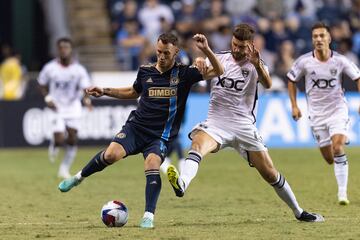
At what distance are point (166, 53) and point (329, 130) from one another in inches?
147

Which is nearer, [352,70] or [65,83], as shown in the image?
[352,70]

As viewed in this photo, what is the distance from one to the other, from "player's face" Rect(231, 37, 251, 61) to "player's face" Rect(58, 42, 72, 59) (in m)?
7.34

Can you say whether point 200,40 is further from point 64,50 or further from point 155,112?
point 64,50

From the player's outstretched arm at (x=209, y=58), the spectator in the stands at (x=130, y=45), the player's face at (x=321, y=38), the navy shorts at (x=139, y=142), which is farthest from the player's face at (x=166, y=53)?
the spectator in the stands at (x=130, y=45)

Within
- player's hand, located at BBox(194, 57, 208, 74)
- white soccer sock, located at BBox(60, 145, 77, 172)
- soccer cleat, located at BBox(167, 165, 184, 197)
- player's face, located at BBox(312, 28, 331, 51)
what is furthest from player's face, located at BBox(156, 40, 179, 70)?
white soccer sock, located at BBox(60, 145, 77, 172)

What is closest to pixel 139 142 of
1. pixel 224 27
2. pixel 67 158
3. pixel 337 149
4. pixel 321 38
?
pixel 337 149

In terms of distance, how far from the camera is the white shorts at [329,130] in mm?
14016

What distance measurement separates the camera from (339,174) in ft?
45.2

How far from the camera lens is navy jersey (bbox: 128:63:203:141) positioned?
37.7ft

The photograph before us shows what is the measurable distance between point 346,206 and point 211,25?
13.8m

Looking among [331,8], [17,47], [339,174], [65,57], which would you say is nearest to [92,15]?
[17,47]

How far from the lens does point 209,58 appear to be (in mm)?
10945

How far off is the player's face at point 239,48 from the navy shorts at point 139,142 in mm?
1262

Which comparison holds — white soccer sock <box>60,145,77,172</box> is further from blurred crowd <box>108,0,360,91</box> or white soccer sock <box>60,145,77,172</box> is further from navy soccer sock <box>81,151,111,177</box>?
navy soccer sock <box>81,151,111,177</box>
